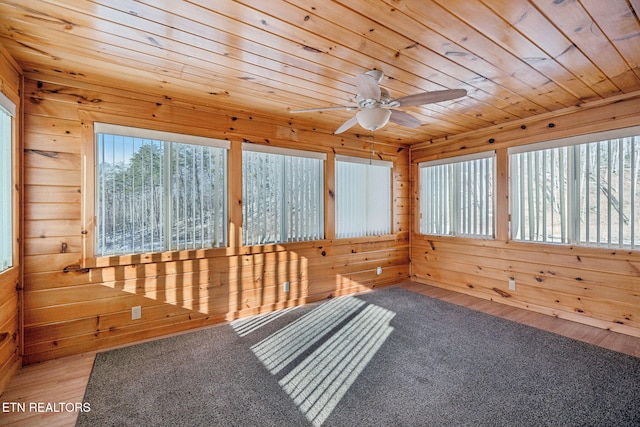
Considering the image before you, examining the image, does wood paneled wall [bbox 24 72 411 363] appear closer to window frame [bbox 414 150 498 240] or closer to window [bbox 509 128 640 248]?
window frame [bbox 414 150 498 240]

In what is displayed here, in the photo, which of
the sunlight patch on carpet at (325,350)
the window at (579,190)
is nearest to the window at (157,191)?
the sunlight patch on carpet at (325,350)

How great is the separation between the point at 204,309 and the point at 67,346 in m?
1.17

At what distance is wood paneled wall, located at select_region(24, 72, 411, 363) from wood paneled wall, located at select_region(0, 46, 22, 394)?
0.33ft

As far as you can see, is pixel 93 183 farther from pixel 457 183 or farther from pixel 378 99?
pixel 457 183

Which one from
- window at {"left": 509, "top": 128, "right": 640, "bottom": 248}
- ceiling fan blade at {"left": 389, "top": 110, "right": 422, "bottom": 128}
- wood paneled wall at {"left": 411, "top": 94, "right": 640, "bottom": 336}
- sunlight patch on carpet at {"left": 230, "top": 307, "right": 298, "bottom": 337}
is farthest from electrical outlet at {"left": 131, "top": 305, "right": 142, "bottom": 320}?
window at {"left": 509, "top": 128, "right": 640, "bottom": 248}

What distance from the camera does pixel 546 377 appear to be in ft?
7.27

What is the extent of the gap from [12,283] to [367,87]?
3.05 metres

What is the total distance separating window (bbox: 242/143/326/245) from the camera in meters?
3.59

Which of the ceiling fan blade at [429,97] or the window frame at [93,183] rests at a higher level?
the ceiling fan blade at [429,97]

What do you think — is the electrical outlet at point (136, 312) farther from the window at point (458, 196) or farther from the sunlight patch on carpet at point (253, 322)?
the window at point (458, 196)

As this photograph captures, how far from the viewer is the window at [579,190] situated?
2996mm

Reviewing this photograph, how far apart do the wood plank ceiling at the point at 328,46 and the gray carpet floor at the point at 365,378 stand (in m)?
2.41

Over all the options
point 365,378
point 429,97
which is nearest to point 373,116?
point 429,97

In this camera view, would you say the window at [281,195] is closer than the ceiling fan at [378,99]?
No
